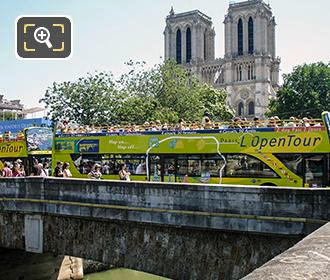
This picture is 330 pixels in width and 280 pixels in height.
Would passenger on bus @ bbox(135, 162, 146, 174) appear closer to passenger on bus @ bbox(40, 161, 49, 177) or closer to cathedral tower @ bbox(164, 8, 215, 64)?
passenger on bus @ bbox(40, 161, 49, 177)

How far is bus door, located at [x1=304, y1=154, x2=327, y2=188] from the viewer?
17.2 m

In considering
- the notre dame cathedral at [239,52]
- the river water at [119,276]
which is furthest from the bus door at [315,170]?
the notre dame cathedral at [239,52]

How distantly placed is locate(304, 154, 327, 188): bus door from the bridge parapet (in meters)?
6.43

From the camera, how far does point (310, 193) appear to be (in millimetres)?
11047

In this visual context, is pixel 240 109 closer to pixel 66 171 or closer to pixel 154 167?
pixel 154 167

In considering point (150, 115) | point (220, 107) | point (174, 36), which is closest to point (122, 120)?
point (150, 115)

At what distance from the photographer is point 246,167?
730 inches

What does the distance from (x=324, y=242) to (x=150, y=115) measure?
40681 millimetres

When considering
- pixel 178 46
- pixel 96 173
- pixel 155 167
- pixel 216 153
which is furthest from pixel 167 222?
pixel 178 46

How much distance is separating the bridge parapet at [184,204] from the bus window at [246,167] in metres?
6.20

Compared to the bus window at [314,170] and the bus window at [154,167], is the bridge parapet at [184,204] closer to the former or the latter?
the bus window at [154,167]

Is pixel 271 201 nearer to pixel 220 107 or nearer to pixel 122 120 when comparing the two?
pixel 122 120

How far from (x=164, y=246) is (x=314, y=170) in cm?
728

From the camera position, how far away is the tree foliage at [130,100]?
148 feet
